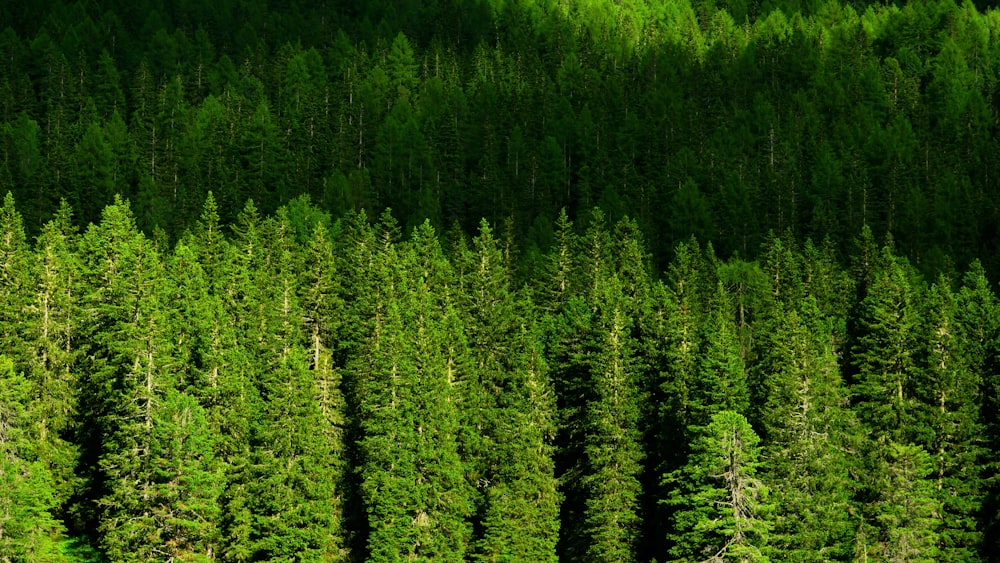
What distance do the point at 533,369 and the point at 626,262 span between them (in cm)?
3085

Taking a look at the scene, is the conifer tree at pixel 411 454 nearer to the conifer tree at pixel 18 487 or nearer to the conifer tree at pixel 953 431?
the conifer tree at pixel 18 487

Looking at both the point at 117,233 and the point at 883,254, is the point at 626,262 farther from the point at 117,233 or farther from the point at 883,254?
the point at 117,233

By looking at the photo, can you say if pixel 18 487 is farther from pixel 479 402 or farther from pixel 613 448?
pixel 613 448

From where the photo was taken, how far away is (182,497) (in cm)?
6519

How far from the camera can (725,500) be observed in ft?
198

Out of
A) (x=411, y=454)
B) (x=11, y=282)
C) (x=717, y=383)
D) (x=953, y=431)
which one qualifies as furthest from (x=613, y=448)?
(x=11, y=282)

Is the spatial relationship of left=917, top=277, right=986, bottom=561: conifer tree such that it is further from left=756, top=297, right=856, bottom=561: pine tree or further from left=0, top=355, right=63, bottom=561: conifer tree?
left=0, top=355, right=63, bottom=561: conifer tree

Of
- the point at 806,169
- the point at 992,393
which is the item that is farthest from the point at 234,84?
the point at 992,393

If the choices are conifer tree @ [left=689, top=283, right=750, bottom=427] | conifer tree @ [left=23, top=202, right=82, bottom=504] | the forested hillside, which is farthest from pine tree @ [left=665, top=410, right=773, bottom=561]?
the forested hillside

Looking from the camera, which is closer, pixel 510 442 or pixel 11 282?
pixel 510 442

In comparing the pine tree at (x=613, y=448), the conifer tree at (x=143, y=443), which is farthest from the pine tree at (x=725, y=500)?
the conifer tree at (x=143, y=443)

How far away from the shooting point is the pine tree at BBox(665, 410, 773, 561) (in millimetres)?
58250

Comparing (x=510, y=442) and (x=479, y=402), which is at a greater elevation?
(x=479, y=402)

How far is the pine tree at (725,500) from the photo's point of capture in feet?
191
